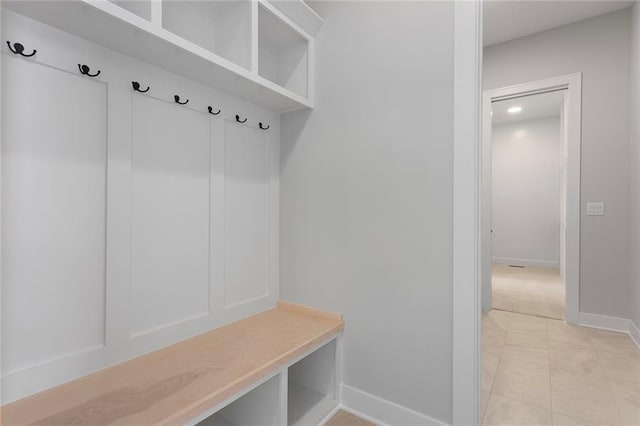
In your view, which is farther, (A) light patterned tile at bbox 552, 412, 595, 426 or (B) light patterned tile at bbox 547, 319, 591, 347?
(B) light patterned tile at bbox 547, 319, 591, 347

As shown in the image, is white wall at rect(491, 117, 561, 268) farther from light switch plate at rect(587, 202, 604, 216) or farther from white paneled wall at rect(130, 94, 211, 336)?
white paneled wall at rect(130, 94, 211, 336)

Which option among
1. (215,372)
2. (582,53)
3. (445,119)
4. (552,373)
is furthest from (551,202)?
(215,372)

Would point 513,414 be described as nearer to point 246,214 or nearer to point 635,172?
point 246,214

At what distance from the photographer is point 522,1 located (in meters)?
2.54

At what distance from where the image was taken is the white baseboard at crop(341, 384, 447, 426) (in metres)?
1.46

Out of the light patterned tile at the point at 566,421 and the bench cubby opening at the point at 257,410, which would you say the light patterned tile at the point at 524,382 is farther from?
the bench cubby opening at the point at 257,410

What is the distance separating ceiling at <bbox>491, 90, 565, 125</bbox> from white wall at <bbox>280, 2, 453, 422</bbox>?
332 centimetres

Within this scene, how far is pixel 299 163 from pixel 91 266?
1.17 metres

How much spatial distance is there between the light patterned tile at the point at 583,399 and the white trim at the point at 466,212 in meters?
0.75

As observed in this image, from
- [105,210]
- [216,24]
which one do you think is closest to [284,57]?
[216,24]

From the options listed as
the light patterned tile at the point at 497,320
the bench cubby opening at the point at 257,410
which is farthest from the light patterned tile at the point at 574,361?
the bench cubby opening at the point at 257,410

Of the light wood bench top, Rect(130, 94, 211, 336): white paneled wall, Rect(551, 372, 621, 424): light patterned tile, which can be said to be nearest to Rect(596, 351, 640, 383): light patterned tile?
Rect(551, 372, 621, 424): light patterned tile

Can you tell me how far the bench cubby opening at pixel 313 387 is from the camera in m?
1.58

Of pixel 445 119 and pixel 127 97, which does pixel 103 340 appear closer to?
pixel 127 97
